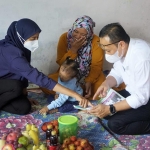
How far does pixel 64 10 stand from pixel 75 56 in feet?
1.99

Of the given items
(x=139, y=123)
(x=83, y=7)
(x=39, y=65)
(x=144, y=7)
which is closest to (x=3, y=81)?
(x=39, y=65)

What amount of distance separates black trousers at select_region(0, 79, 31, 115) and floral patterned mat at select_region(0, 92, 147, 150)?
47 mm

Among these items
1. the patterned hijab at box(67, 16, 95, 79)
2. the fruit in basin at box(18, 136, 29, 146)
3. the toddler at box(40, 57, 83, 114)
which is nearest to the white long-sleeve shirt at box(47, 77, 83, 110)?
the toddler at box(40, 57, 83, 114)

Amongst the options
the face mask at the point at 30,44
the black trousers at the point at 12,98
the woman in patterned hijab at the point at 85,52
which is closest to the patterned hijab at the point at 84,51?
the woman in patterned hijab at the point at 85,52

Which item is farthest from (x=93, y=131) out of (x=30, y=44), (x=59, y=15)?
(x=59, y=15)

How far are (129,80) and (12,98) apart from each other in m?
0.97

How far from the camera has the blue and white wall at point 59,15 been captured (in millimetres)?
2846

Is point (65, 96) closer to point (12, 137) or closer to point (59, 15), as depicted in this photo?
point (12, 137)

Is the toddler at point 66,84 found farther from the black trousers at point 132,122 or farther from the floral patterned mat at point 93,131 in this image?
the black trousers at point 132,122

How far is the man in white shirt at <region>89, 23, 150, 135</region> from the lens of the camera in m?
1.77

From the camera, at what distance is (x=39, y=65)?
312cm

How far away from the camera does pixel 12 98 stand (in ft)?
7.35

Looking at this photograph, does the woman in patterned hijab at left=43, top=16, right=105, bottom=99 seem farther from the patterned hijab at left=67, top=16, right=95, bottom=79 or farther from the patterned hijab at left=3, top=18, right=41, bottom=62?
the patterned hijab at left=3, top=18, right=41, bottom=62

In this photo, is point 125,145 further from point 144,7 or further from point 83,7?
point 144,7
